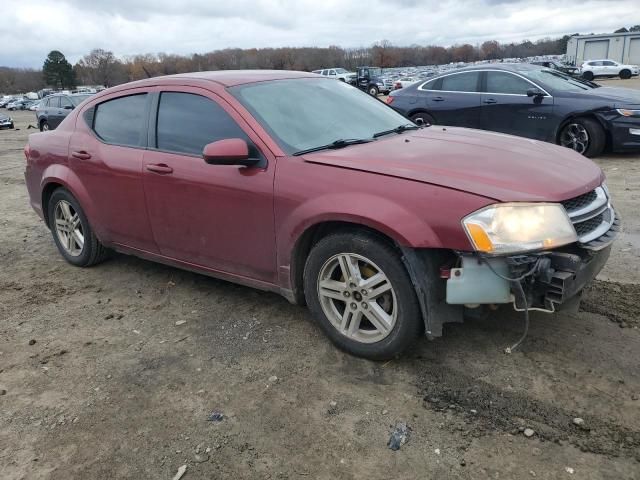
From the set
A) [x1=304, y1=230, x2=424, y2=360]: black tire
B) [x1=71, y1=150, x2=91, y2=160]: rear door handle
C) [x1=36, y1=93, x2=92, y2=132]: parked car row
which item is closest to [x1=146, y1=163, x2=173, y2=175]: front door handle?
[x1=71, y1=150, x2=91, y2=160]: rear door handle

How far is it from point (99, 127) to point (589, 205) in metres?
3.81

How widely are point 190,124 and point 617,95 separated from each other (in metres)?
7.59

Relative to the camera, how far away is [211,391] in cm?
315

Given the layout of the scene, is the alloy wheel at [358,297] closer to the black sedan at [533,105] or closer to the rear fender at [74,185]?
the rear fender at [74,185]

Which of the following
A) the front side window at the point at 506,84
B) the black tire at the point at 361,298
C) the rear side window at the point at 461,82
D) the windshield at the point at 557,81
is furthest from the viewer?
the rear side window at the point at 461,82

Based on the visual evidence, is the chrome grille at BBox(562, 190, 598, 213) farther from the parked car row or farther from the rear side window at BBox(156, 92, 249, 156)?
the parked car row

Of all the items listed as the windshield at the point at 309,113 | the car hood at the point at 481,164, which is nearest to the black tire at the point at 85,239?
the windshield at the point at 309,113

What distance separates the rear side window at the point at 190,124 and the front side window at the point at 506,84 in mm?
6897

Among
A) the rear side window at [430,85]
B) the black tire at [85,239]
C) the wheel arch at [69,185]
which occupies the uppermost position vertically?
the rear side window at [430,85]

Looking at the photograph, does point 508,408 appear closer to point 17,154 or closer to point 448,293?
point 448,293

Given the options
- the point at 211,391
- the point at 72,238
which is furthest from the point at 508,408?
the point at 72,238

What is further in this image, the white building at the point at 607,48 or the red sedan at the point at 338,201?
the white building at the point at 607,48

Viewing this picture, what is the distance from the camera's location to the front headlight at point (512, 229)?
2.76 meters

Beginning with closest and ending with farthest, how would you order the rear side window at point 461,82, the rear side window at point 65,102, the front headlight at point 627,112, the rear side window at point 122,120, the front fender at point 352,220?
the front fender at point 352,220
the rear side window at point 122,120
the front headlight at point 627,112
the rear side window at point 461,82
the rear side window at point 65,102
